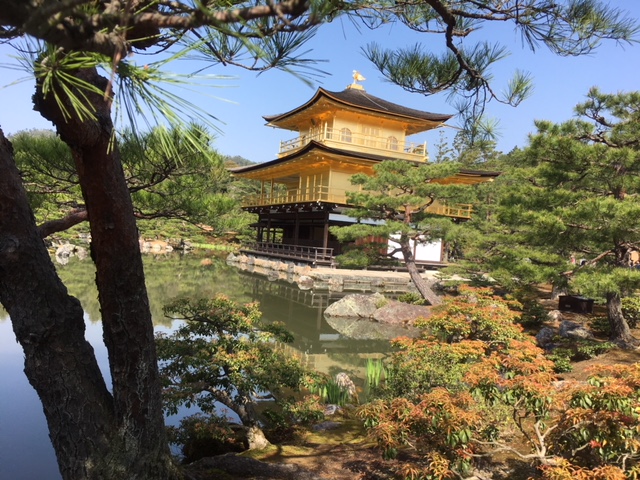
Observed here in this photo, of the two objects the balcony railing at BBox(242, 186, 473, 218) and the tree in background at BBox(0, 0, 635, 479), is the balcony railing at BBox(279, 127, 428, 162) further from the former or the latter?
the tree in background at BBox(0, 0, 635, 479)

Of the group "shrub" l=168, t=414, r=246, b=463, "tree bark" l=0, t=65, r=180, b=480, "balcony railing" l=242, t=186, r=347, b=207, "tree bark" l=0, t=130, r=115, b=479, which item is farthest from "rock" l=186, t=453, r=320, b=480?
"balcony railing" l=242, t=186, r=347, b=207

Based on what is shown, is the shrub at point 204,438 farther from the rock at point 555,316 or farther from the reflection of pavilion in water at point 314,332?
the rock at point 555,316

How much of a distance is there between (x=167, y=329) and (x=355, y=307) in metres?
4.05

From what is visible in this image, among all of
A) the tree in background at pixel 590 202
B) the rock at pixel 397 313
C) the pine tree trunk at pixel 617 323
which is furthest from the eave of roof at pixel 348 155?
the pine tree trunk at pixel 617 323

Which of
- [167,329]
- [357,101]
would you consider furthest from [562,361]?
[357,101]

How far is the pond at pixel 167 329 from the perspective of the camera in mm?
3469

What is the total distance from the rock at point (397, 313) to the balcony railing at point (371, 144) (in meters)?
8.64

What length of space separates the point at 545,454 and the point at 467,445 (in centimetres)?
43

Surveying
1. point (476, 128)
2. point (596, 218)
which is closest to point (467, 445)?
point (476, 128)

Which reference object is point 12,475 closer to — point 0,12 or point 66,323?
point 66,323

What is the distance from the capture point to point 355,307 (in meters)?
9.48

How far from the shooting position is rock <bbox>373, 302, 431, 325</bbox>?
8820mm

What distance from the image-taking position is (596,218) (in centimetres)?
511

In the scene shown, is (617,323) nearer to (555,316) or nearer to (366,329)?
(555,316)
